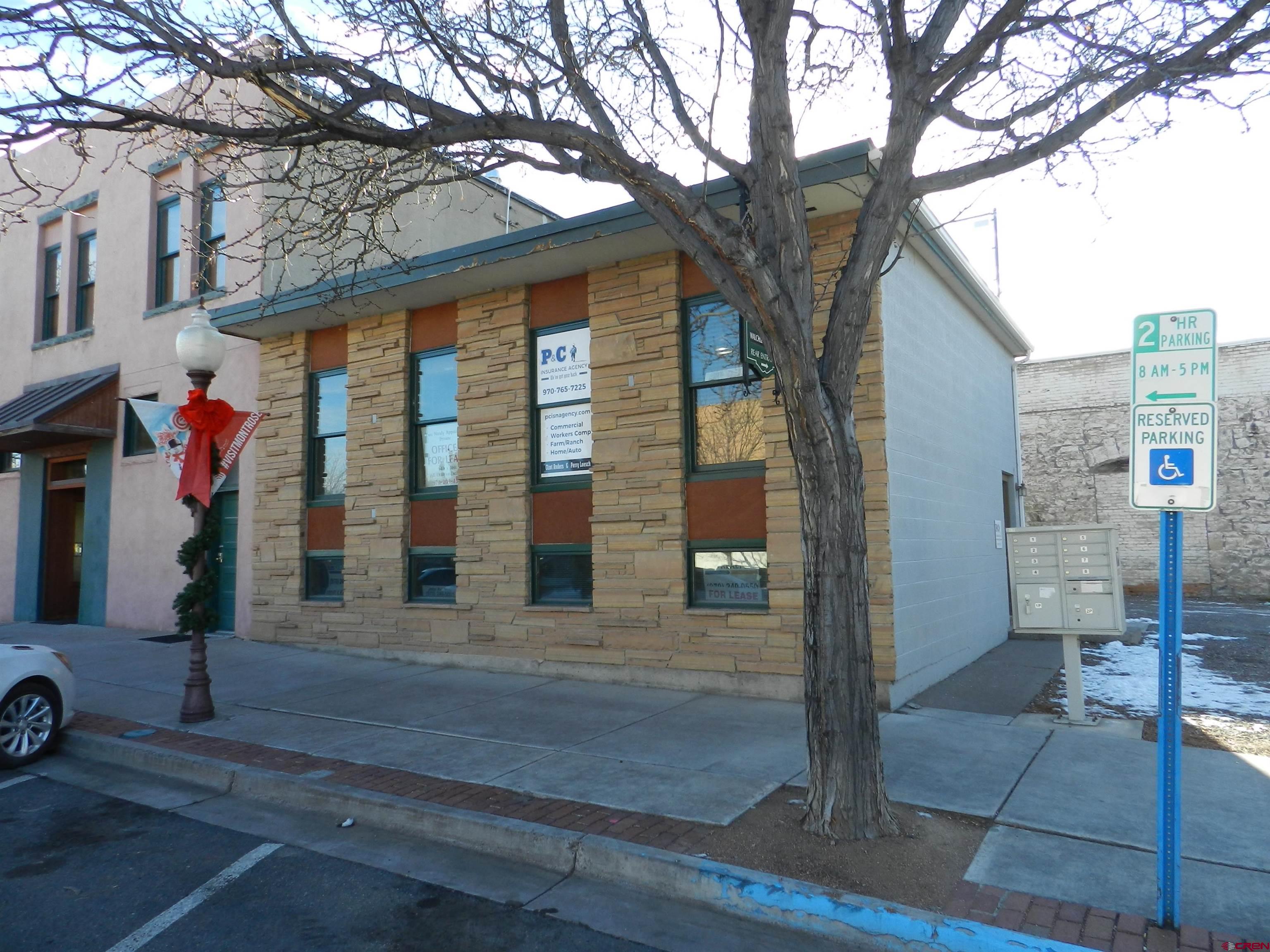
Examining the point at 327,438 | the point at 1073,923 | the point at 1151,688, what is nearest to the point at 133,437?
the point at 327,438

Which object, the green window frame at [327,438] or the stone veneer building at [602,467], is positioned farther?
the green window frame at [327,438]

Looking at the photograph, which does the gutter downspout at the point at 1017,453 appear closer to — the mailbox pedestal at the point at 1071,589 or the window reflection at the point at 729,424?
the mailbox pedestal at the point at 1071,589

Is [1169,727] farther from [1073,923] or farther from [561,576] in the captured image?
[561,576]

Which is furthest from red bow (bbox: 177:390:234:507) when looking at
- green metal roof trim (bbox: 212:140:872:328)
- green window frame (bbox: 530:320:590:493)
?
green window frame (bbox: 530:320:590:493)

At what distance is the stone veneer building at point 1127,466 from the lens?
18.1 meters

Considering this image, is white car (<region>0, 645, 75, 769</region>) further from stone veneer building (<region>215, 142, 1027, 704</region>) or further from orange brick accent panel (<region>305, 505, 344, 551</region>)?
orange brick accent panel (<region>305, 505, 344, 551</region>)

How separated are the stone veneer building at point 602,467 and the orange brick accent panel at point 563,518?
0.03 metres

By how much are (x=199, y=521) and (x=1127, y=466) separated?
20.3m

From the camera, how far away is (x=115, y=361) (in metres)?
15.2

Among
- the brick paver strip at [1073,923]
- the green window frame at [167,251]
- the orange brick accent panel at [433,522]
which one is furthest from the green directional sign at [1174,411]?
the green window frame at [167,251]

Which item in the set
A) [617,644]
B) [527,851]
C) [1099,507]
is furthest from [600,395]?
[1099,507]

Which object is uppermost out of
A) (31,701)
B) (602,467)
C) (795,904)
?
(602,467)

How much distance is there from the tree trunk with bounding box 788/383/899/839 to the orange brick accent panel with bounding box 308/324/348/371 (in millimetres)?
8984

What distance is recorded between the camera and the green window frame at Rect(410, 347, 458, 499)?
1110cm
